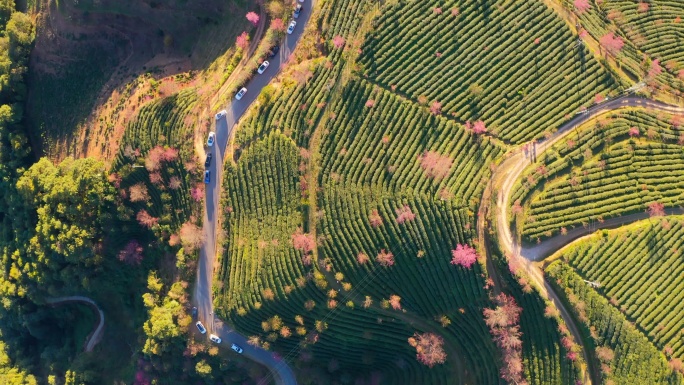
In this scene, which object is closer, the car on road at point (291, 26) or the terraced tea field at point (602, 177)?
the terraced tea field at point (602, 177)

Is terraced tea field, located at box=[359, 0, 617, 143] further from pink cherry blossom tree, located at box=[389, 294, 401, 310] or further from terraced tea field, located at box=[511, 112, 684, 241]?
pink cherry blossom tree, located at box=[389, 294, 401, 310]

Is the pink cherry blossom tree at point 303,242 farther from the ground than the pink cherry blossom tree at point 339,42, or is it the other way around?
the pink cherry blossom tree at point 339,42

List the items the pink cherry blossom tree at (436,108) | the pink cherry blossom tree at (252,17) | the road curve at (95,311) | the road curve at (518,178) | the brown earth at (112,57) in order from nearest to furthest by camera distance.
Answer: the road curve at (518,178) < the pink cherry blossom tree at (436,108) < the pink cherry blossom tree at (252,17) < the brown earth at (112,57) < the road curve at (95,311)

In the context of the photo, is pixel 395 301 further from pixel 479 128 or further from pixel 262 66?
pixel 262 66

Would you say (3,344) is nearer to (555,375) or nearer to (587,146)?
(555,375)

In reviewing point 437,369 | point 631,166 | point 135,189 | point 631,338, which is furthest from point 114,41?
point 631,338

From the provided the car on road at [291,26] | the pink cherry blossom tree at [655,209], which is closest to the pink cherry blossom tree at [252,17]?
the car on road at [291,26]

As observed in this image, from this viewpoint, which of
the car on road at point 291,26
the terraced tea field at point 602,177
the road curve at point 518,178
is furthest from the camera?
the car on road at point 291,26

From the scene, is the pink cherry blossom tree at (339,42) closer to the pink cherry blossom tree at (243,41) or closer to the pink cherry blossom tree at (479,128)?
the pink cherry blossom tree at (243,41)
